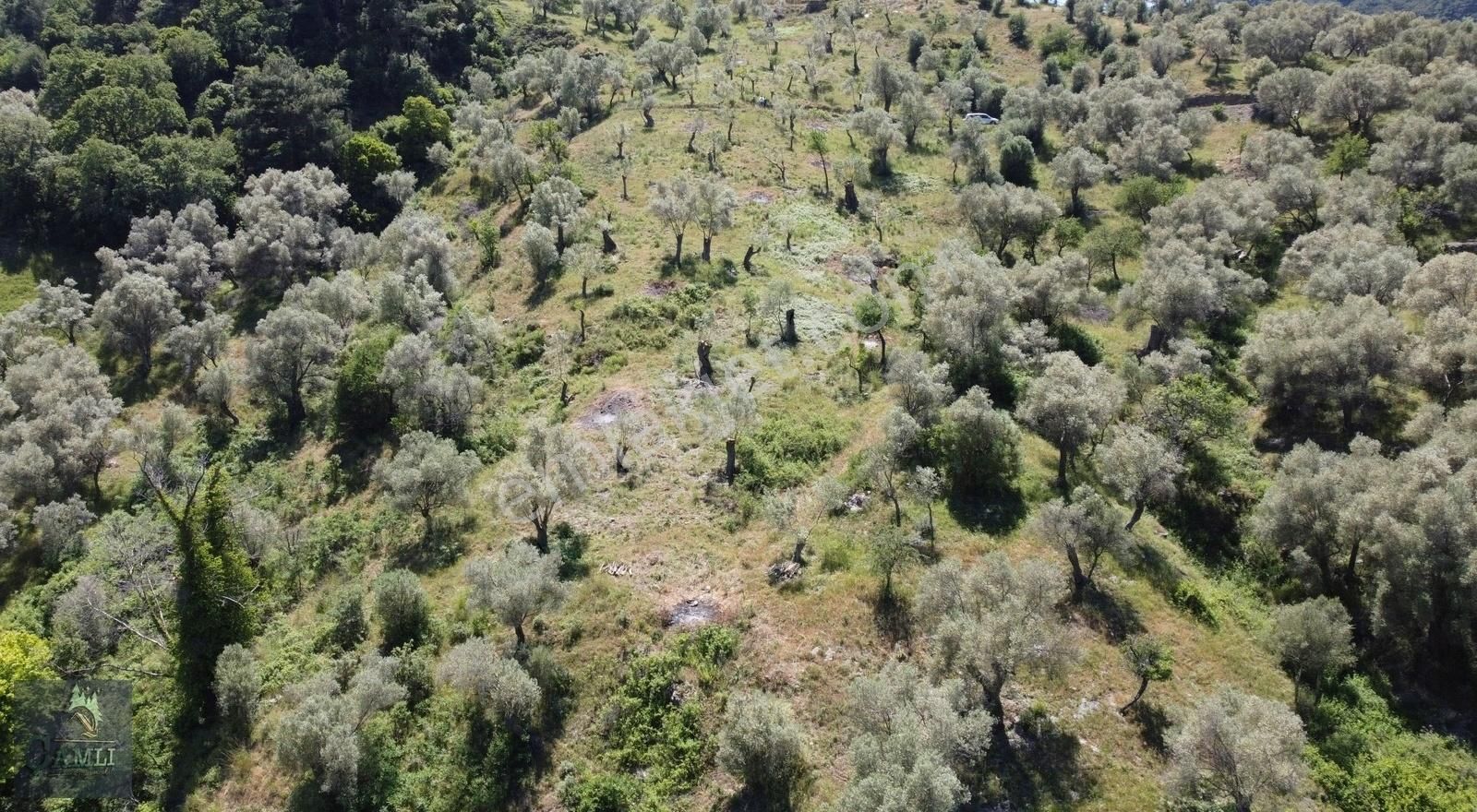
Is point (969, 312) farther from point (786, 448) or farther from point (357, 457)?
point (357, 457)

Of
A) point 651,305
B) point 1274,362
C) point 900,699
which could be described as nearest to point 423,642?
point 900,699

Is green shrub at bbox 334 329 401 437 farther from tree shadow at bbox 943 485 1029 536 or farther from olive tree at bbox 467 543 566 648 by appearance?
tree shadow at bbox 943 485 1029 536

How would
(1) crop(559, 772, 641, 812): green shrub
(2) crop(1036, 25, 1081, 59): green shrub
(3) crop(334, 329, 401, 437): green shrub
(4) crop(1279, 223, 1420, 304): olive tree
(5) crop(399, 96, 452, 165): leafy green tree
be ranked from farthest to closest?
(2) crop(1036, 25, 1081, 59): green shrub < (5) crop(399, 96, 452, 165): leafy green tree < (4) crop(1279, 223, 1420, 304): olive tree < (3) crop(334, 329, 401, 437): green shrub < (1) crop(559, 772, 641, 812): green shrub

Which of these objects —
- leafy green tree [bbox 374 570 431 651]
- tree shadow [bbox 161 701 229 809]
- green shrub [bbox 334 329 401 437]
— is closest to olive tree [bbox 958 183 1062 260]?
green shrub [bbox 334 329 401 437]

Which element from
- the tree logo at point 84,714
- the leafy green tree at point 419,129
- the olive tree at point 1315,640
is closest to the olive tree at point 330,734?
the tree logo at point 84,714

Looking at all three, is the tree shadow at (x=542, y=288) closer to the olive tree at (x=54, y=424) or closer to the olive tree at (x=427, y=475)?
the olive tree at (x=427, y=475)

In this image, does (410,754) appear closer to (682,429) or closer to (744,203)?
(682,429)

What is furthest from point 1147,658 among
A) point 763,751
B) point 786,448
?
point 786,448
